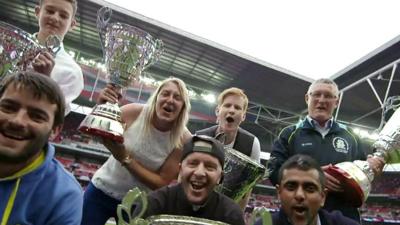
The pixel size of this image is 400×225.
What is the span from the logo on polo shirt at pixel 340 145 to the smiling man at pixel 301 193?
628 mm

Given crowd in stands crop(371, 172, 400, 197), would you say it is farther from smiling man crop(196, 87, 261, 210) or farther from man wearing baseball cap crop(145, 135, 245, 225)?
man wearing baseball cap crop(145, 135, 245, 225)

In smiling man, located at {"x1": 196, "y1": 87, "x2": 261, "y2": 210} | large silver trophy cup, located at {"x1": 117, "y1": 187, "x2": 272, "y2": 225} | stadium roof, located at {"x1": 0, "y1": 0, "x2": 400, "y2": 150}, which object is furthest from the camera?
stadium roof, located at {"x1": 0, "y1": 0, "x2": 400, "y2": 150}

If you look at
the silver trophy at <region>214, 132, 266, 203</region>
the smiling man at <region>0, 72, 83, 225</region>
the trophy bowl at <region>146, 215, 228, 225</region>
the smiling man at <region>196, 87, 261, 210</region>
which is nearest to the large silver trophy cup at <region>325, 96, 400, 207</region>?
the silver trophy at <region>214, 132, 266, 203</region>

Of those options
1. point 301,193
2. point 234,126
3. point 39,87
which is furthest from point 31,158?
point 234,126

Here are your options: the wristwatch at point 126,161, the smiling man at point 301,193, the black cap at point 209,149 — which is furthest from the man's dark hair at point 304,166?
the wristwatch at point 126,161

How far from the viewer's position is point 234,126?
2.48 metres

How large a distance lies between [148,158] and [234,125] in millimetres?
653

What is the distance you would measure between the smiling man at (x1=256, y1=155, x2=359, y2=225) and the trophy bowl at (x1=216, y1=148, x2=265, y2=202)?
0.14 m

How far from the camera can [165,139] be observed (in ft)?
6.89

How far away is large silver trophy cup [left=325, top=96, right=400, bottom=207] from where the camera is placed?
6.70 feet

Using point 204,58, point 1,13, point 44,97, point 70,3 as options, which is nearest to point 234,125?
point 70,3

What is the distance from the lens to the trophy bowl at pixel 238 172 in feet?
6.47

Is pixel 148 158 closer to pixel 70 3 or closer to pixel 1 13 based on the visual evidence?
pixel 70 3

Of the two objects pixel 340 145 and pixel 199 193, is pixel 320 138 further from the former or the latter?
pixel 199 193
